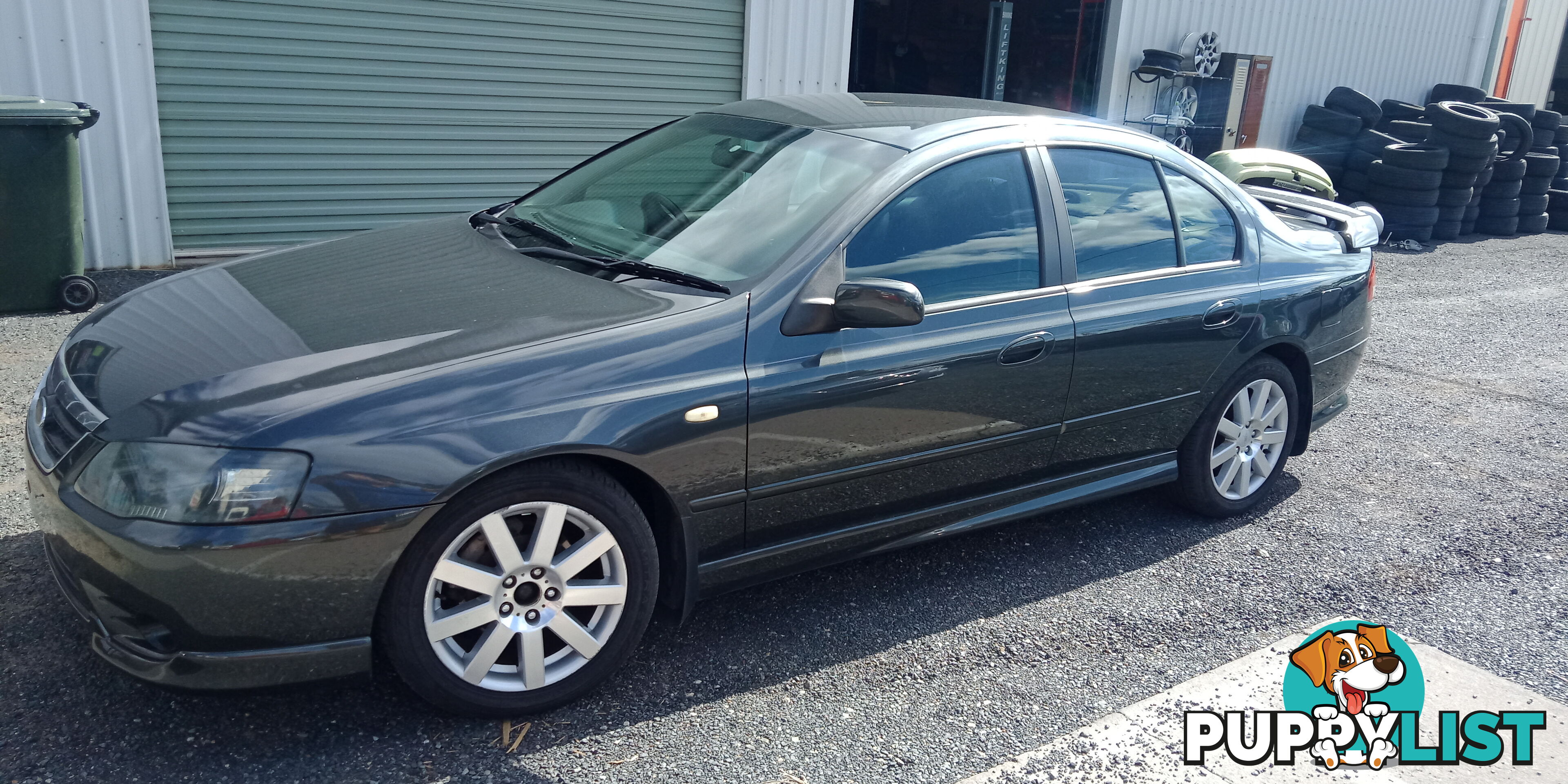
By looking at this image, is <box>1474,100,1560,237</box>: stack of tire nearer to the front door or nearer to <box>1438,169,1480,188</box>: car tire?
<box>1438,169,1480,188</box>: car tire

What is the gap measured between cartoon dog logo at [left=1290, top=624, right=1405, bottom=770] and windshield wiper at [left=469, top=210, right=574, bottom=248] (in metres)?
2.63

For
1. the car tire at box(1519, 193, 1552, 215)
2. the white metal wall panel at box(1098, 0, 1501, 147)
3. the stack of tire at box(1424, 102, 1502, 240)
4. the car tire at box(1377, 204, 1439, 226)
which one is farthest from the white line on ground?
the car tire at box(1519, 193, 1552, 215)

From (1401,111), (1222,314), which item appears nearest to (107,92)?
(1222,314)

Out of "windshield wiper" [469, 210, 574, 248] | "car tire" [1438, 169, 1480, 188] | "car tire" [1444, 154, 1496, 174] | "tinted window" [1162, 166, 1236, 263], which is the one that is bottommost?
"car tire" [1438, 169, 1480, 188]

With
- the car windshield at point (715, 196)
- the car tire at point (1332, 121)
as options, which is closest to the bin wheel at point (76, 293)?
the car windshield at point (715, 196)

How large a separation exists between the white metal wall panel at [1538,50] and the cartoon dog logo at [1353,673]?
63.3 feet

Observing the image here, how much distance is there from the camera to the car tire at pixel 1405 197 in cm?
1198

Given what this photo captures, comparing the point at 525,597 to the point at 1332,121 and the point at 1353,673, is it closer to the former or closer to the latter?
the point at 1353,673

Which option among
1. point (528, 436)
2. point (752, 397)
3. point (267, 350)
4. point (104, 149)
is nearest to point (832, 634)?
point (752, 397)

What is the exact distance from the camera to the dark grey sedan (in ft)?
8.04

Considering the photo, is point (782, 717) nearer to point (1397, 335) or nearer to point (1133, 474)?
point (1133, 474)

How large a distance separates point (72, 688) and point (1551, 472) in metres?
5.92

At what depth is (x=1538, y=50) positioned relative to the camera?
1905 cm

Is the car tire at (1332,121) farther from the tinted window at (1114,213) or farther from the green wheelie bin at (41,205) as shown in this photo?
the green wheelie bin at (41,205)
